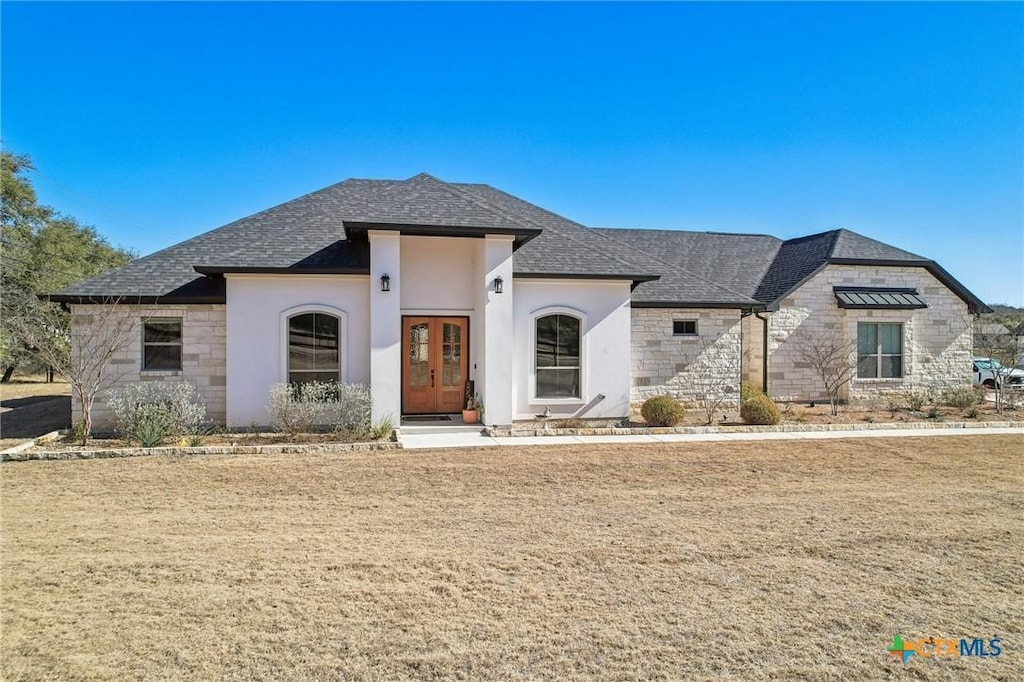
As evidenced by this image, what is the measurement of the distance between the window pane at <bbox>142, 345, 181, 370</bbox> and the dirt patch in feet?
8.70

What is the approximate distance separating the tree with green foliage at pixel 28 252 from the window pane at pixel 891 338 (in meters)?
27.3

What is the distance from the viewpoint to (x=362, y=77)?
48.5 ft

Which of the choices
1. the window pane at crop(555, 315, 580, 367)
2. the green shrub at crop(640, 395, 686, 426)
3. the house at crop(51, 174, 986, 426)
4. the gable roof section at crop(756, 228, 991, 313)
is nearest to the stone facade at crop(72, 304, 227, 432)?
the house at crop(51, 174, 986, 426)

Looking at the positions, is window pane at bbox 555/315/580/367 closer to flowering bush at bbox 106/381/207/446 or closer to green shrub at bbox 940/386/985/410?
flowering bush at bbox 106/381/207/446

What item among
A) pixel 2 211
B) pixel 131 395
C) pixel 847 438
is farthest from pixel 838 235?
pixel 2 211

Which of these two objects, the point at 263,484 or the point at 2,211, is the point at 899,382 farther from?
the point at 2,211

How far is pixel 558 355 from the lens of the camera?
1388cm

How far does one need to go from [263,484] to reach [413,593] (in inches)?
178

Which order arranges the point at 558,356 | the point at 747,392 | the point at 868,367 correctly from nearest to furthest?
the point at 558,356 < the point at 747,392 < the point at 868,367

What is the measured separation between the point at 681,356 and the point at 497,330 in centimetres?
612

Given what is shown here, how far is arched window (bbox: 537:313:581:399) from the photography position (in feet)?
45.3

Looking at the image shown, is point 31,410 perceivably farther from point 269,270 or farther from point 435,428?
point 435,428

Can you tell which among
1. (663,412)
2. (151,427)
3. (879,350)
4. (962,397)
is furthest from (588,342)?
(962,397)

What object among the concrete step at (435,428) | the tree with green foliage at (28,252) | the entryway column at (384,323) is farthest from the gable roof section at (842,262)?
the tree with green foliage at (28,252)
